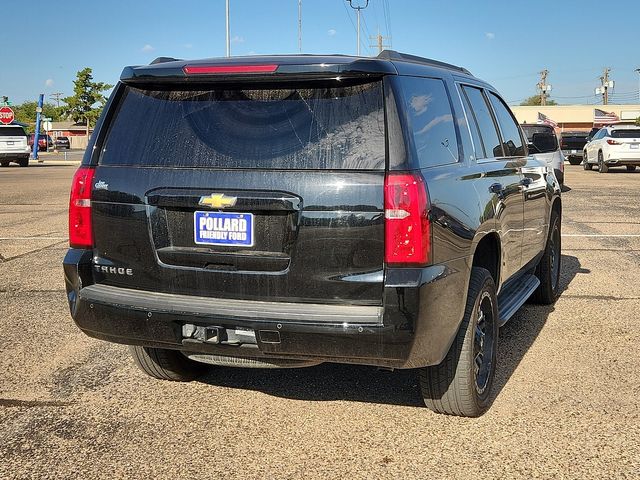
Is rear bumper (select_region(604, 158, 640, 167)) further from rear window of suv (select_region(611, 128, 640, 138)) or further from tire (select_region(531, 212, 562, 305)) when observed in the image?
tire (select_region(531, 212, 562, 305))

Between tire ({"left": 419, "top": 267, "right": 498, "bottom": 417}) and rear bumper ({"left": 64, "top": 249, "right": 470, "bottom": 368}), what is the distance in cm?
20

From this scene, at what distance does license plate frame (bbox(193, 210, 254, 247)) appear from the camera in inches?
140

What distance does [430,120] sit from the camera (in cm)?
389

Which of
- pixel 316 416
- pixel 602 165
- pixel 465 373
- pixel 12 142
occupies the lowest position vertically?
pixel 316 416

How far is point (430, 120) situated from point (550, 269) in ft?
10.5

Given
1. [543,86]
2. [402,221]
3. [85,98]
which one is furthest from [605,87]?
[402,221]

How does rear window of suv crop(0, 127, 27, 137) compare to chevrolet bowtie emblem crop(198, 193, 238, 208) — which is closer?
chevrolet bowtie emblem crop(198, 193, 238, 208)

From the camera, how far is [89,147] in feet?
13.1

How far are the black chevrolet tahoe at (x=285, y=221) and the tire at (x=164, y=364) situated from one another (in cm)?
54

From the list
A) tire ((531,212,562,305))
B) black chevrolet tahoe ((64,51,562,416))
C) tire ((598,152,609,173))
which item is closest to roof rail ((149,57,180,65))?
black chevrolet tahoe ((64,51,562,416))

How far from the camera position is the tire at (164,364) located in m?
4.56

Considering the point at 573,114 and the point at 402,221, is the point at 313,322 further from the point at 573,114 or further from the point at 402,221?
the point at 573,114

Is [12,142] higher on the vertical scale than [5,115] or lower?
lower

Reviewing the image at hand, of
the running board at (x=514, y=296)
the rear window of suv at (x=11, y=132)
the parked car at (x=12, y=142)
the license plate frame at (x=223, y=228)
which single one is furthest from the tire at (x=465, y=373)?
the rear window of suv at (x=11, y=132)
